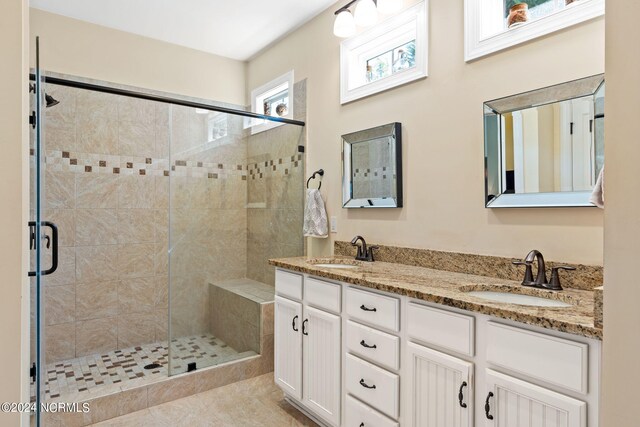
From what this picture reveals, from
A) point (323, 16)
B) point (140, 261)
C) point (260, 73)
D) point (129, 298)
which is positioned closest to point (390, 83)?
point (323, 16)

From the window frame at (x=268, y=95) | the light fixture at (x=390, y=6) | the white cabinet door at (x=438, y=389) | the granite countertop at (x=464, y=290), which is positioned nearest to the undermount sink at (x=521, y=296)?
the granite countertop at (x=464, y=290)

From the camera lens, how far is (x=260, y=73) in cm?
374

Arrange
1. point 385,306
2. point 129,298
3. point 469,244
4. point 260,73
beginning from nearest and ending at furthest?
point 385,306
point 469,244
point 129,298
point 260,73

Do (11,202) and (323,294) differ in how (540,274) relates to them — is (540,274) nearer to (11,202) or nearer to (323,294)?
(323,294)

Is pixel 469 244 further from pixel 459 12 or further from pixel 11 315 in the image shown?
pixel 11 315

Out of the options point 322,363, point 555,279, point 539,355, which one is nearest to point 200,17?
point 322,363

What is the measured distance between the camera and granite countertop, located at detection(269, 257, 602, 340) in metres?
1.11

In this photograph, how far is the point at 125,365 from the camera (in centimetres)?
285

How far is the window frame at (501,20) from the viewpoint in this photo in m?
1.54

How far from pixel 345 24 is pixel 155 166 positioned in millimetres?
2052

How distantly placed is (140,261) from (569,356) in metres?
3.20

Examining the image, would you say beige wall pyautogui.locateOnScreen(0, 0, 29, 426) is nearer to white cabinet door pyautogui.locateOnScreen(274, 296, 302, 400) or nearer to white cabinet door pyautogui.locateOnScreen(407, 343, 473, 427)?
white cabinet door pyautogui.locateOnScreen(407, 343, 473, 427)

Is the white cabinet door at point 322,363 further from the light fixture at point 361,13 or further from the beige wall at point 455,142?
the light fixture at point 361,13

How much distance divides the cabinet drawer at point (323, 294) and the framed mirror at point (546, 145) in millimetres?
886
